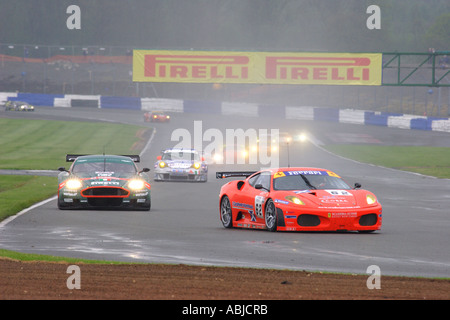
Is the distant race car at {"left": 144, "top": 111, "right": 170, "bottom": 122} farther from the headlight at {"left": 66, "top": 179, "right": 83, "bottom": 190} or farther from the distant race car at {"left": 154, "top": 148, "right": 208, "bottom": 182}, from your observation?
the headlight at {"left": 66, "top": 179, "right": 83, "bottom": 190}

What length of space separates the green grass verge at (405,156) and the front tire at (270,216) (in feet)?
60.4

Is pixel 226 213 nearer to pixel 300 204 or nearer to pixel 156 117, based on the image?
pixel 300 204

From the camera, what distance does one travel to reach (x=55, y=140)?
54.1 m

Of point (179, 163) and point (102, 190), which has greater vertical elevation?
point (179, 163)

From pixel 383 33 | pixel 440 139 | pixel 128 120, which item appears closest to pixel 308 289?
pixel 440 139

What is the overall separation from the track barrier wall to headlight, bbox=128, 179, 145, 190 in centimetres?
4429

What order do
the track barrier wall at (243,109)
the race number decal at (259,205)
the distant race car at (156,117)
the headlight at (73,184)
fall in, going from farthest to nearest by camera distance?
the distant race car at (156,117) < the track barrier wall at (243,109) < the headlight at (73,184) < the race number decal at (259,205)

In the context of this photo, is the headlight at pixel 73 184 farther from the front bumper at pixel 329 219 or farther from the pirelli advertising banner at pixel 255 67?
the pirelli advertising banner at pixel 255 67

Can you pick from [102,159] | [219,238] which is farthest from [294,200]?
[102,159]

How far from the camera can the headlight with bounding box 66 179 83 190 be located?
1845 cm

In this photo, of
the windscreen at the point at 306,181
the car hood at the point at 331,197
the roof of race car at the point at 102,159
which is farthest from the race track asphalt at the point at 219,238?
the roof of race car at the point at 102,159

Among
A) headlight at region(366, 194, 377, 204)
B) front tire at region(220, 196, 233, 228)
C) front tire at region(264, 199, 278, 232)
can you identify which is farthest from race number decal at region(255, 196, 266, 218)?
headlight at region(366, 194, 377, 204)

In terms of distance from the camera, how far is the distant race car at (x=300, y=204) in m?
14.6

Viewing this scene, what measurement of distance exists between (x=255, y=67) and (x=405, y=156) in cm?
1067
